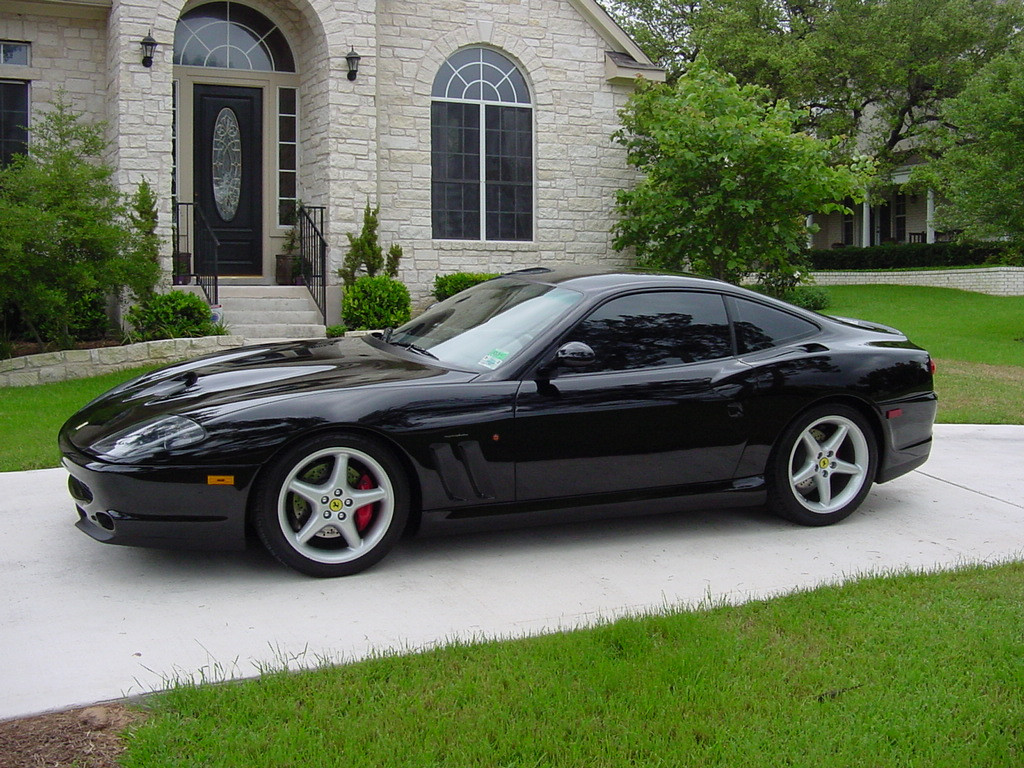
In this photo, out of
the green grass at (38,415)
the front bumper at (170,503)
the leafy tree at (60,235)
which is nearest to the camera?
the front bumper at (170,503)

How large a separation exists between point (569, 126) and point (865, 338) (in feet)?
36.6

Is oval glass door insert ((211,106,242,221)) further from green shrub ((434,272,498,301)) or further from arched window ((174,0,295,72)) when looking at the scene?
green shrub ((434,272,498,301))

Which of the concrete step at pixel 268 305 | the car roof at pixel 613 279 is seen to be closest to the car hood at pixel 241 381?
the car roof at pixel 613 279

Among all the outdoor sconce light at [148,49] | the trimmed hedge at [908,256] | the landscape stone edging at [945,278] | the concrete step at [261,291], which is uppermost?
the outdoor sconce light at [148,49]

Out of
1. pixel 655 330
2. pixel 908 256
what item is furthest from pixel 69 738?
pixel 908 256

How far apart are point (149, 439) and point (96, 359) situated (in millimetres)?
7643

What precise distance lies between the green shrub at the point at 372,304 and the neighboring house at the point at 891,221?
78.1 feet

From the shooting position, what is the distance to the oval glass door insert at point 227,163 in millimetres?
14953

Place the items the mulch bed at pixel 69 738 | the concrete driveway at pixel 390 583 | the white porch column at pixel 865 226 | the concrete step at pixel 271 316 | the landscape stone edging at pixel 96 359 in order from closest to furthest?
1. the mulch bed at pixel 69 738
2. the concrete driveway at pixel 390 583
3. the landscape stone edging at pixel 96 359
4. the concrete step at pixel 271 316
5. the white porch column at pixel 865 226

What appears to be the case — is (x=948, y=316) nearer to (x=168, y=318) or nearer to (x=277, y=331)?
(x=277, y=331)

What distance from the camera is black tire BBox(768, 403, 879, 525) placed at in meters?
5.64

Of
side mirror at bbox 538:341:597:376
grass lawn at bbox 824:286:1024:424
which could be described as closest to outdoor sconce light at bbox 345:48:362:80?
grass lawn at bbox 824:286:1024:424

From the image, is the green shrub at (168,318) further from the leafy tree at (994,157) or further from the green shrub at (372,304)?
the leafy tree at (994,157)

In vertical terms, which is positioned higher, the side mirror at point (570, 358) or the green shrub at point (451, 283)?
the green shrub at point (451, 283)
